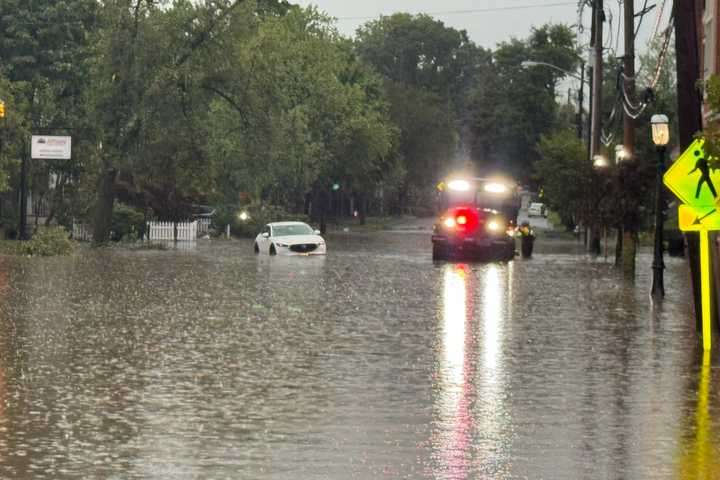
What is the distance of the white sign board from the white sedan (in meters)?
9.61

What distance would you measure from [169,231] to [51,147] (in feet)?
42.0

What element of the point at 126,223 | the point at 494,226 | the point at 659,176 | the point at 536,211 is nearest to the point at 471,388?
the point at 659,176

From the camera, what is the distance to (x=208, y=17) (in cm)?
5781

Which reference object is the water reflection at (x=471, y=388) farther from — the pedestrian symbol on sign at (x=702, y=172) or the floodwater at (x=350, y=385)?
the pedestrian symbol on sign at (x=702, y=172)

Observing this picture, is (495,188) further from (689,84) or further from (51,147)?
(689,84)

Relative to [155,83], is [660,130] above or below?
below

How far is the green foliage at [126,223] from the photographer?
68.1m

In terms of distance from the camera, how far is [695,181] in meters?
19.0

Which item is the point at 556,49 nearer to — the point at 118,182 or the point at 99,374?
the point at 118,182

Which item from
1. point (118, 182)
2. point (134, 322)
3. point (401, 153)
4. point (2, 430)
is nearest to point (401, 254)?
point (118, 182)

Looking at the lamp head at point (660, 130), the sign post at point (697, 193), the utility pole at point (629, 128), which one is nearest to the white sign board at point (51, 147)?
the utility pole at point (629, 128)

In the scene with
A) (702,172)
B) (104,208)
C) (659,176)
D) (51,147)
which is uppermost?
(51,147)

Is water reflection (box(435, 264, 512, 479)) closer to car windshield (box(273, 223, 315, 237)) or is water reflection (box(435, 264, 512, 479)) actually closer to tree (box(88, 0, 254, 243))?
car windshield (box(273, 223, 315, 237))

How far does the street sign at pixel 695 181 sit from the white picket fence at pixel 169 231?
52307mm
